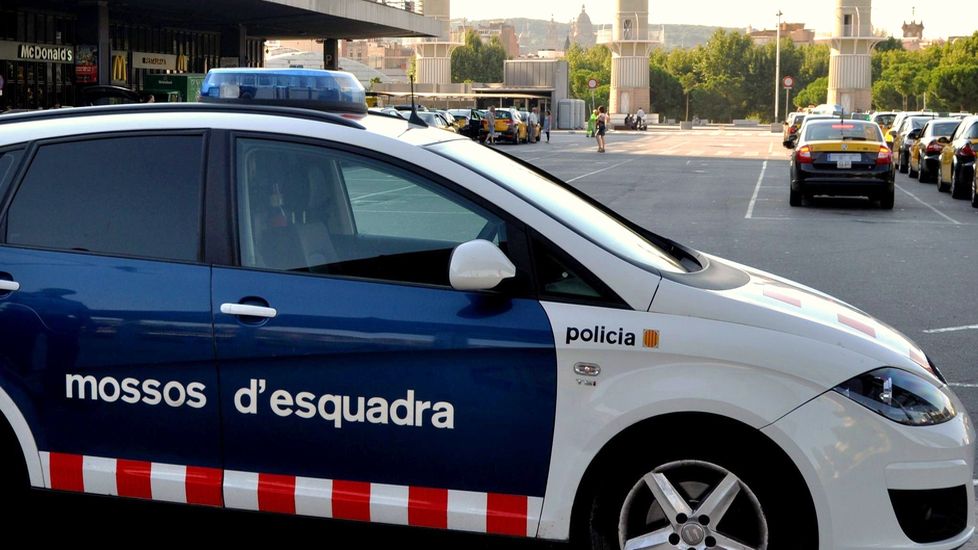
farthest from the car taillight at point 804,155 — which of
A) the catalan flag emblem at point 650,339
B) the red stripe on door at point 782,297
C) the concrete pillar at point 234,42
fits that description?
the concrete pillar at point 234,42

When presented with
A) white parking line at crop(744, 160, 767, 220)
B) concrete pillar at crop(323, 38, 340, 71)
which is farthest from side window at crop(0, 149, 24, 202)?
concrete pillar at crop(323, 38, 340, 71)

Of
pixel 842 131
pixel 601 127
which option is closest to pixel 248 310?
pixel 842 131

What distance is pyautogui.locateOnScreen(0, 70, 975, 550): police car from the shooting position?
4.00 meters

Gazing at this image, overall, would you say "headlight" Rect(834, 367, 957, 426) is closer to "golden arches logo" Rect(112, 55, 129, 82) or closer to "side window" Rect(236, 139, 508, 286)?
"side window" Rect(236, 139, 508, 286)

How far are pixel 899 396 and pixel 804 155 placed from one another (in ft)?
62.8

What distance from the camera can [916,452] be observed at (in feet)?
13.1

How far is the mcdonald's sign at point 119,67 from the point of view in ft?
138

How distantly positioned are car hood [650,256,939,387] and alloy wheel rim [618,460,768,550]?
0.43 metres

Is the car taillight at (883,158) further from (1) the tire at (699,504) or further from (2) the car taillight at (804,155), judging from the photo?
(1) the tire at (699,504)

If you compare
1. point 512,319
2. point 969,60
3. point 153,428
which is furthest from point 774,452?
point 969,60

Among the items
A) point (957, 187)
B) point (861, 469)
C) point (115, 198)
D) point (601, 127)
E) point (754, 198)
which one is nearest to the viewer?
point (861, 469)

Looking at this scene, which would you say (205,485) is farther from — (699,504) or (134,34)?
(134,34)

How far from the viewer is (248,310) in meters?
4.21

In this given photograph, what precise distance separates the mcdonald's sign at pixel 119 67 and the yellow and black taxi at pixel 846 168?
2578 cm
